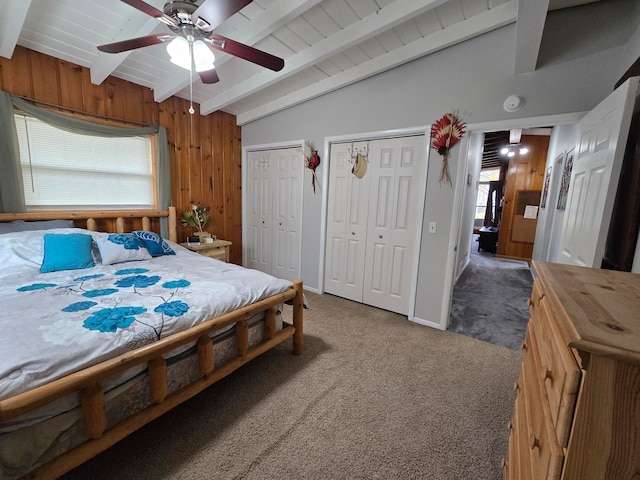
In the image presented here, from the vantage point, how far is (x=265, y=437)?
150 centimetres

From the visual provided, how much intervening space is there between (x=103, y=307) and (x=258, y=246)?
2904mm

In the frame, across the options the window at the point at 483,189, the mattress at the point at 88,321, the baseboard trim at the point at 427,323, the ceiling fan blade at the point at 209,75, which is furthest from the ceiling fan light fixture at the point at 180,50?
the window at the point at 483,189

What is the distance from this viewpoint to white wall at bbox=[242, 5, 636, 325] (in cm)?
203

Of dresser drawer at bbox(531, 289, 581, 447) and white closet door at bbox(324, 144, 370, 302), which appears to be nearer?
dresser drawer at bbox(531, 289, 581, 447)

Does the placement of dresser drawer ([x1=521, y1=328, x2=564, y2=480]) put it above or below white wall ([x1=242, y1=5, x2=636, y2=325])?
below

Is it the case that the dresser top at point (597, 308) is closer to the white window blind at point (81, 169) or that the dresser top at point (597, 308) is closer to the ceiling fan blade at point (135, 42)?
the ceiling fan blade at point (135, 42)

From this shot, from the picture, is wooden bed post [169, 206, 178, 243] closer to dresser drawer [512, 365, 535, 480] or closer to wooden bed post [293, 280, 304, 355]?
wooden bed post [293, 280, 304, 355]

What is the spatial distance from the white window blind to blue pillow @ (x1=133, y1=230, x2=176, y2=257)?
0.72m

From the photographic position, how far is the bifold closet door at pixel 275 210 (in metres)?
3.80

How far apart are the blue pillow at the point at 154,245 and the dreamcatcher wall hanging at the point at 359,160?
2225 mm

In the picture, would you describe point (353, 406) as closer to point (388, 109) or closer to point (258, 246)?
point (388, 109)

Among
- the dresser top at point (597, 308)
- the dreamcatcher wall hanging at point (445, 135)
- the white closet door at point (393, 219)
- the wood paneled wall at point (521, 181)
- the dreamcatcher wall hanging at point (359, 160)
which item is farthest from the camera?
the wood paneled wall at point (521, 181)

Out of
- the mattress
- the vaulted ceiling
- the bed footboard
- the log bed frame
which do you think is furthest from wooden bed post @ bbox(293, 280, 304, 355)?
the vaulted ceiling

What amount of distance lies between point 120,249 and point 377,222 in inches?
101
